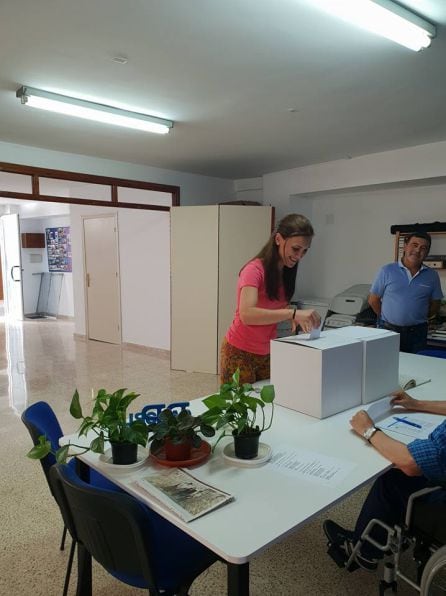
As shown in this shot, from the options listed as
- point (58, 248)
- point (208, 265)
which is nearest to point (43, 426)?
point (208, 265)

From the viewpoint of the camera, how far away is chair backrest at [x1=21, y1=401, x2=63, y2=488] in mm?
1630

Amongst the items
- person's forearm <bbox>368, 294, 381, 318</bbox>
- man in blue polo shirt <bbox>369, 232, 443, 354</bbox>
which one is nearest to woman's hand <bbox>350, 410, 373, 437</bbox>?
man in blue polo shirt <bbox>369, 232, 443, 354</bbox>

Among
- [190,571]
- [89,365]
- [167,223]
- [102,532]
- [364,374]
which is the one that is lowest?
[89,365]

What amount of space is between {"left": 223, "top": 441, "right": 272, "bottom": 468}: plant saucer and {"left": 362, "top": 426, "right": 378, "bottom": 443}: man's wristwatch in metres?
0.35

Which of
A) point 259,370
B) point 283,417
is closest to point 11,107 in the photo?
point 259,370

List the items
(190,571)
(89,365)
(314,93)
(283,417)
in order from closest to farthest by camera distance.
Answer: (190,571) < (283,417) < (314,93) < (89,365)

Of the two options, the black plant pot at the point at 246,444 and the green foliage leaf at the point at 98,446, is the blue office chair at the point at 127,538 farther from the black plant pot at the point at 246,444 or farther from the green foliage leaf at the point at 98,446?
the black plant pot at the point at 246,444

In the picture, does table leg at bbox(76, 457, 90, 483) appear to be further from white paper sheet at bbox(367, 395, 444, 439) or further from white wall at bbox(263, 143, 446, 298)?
white wall at bbox(263, 143, 446, 298)

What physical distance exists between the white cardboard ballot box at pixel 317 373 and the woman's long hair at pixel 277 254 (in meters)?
0.34

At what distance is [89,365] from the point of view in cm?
564

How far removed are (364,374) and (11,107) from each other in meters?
3.18

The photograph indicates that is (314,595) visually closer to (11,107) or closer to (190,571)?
(190,571)

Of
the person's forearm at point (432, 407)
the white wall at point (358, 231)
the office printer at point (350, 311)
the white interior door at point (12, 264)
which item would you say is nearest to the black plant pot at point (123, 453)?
the person's forearm at point (432, 407)

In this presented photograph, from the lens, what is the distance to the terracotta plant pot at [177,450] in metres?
1.35
